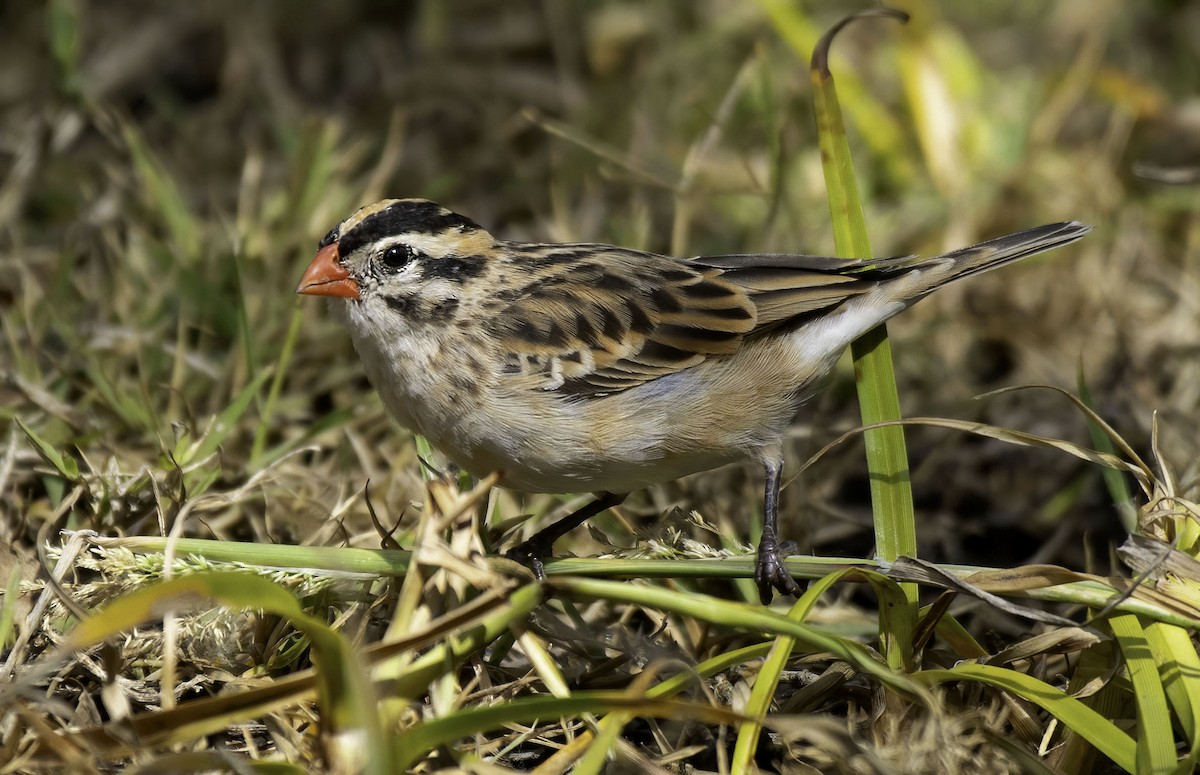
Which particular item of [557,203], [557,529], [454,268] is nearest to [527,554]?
[557,529]

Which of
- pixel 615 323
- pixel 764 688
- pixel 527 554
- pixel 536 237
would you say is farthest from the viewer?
pixel 536 237

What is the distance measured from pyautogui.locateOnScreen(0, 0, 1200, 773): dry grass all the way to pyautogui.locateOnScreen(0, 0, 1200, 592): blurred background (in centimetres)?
2

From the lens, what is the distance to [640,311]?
451cm

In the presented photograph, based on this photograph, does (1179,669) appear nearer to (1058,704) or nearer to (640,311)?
(1058,704)

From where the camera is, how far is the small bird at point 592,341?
413 centimetres

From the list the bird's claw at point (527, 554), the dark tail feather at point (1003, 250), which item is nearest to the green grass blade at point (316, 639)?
the bird's claw at point (527, 554)

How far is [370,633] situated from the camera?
399 cm

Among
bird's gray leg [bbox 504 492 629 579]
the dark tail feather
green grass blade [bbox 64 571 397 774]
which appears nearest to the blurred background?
bird's gray leg [bbox 504 492 629 579]

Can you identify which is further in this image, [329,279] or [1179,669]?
[329,279]

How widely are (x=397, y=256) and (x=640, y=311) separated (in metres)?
0.86

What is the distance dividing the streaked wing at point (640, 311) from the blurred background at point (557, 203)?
544 millimetres

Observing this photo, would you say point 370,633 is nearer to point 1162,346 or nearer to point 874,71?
point 1162,346

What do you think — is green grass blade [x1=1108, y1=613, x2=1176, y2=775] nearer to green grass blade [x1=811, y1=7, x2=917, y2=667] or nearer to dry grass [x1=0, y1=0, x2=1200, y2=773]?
dry grass [x1=0, y1=0, x2=1200, y2=773]

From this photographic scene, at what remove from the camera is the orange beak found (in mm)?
4375
